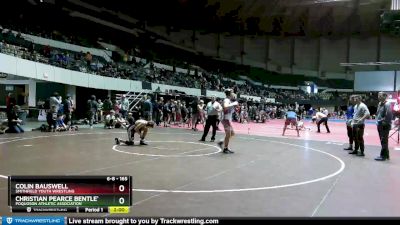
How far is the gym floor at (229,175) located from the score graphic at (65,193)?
96 cm

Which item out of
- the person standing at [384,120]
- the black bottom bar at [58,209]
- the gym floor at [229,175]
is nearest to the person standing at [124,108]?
the gym floor at [229,175]

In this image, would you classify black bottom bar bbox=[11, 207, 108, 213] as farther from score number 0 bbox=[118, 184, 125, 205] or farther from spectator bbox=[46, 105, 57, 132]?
spectator bbox=[46, 105, 57, 132]

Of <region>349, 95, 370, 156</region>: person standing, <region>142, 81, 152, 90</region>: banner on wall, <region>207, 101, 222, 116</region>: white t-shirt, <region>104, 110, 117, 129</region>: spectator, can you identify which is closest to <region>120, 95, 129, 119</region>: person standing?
<region>104, 110, 117, 129</region>: spectator

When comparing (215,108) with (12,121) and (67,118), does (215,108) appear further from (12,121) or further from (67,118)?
(67,118)

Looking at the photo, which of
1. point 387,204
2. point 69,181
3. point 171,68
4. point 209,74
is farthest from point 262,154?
point 209,74

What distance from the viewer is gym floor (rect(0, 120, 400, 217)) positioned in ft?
16.1

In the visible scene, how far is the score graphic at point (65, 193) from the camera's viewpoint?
3.44 metres

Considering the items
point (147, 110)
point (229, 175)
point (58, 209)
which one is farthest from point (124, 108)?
point (58, 209)

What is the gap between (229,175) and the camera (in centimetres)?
725

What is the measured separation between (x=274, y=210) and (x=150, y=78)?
98.6 ft

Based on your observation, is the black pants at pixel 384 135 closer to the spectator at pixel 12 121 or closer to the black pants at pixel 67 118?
the spectator at pixel 12 121

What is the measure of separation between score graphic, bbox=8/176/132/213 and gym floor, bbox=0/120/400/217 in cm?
96

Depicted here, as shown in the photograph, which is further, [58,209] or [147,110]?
[147,110]

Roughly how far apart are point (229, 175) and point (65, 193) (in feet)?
13.8
